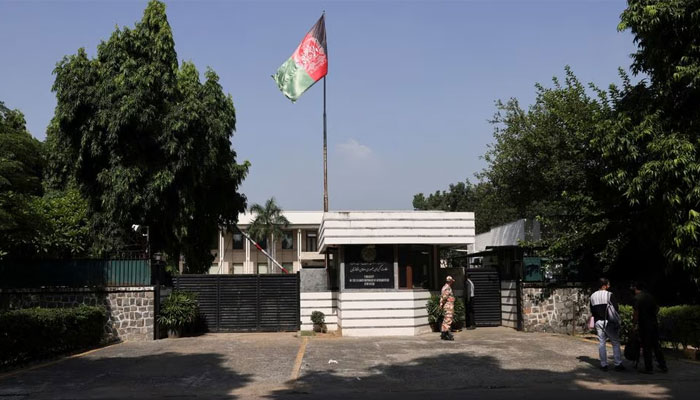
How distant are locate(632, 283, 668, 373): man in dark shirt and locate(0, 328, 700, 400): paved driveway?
29 cm

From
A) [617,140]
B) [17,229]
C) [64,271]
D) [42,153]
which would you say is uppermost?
[42,153]

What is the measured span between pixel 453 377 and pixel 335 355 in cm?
378

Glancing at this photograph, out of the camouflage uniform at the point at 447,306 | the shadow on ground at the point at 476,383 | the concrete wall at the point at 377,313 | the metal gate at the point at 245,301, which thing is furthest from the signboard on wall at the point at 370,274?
the shadow on ground at the point at 476,383

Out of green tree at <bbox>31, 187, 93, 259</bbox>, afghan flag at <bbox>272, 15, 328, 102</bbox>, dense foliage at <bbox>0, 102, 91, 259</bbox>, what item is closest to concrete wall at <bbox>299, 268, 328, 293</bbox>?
dense foliage at <bbox>0, 102, 91, 259</bbox>

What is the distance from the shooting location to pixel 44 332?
14.7m

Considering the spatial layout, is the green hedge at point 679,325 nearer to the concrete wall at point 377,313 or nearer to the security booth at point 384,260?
the security booth at point 384,260

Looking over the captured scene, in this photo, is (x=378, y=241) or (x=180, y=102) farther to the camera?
(x=180, y=102)

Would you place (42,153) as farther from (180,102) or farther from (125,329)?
(125,329)

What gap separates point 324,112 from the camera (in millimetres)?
28094

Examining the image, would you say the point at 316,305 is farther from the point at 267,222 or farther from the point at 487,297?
the point at 267,222

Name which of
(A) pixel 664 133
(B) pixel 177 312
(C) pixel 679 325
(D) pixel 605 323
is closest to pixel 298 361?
(D) pixel 605 323

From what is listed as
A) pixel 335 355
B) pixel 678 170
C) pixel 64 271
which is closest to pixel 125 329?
pixel 64 271

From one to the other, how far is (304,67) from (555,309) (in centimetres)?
1435

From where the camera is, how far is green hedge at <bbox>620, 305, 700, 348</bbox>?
533 inches
